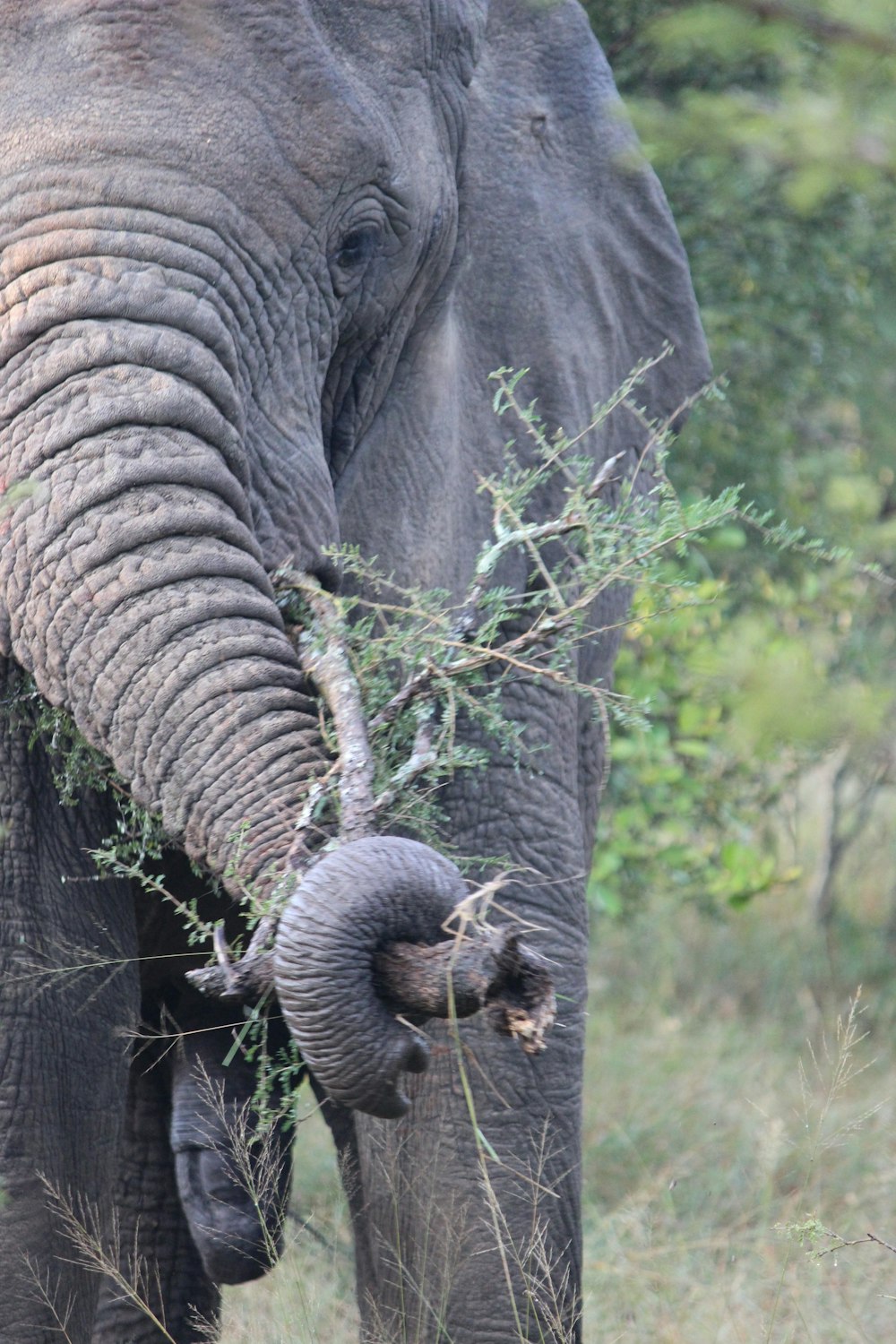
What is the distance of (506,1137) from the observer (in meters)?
3.02

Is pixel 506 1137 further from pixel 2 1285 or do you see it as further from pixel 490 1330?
pixel 2 1285

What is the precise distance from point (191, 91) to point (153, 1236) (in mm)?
2272

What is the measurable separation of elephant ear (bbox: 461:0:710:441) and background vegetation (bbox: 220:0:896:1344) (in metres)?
0.14

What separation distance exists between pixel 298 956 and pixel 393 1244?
126 cm

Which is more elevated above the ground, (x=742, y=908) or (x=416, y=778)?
(x=416, y=778)

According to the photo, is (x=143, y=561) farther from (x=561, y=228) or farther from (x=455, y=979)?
(x=561, y=228)

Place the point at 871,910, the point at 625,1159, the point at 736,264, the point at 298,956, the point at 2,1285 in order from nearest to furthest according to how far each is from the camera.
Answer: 1. the point at 298,956
2. the point at 2,1285
3. the point at 625,1159
4. the point at 736,264
5. the point at 871,910

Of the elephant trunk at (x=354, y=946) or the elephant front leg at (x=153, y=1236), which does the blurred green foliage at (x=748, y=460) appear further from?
the elephant trunk at (x=354, y=946)

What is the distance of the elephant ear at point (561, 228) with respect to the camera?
309cm

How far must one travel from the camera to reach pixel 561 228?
325 centimetres

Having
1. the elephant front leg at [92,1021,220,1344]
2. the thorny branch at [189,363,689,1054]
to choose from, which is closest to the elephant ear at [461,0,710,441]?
the thorny branch at [189,363,689,1054]

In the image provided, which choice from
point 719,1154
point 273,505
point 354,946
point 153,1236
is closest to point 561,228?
point 273,505

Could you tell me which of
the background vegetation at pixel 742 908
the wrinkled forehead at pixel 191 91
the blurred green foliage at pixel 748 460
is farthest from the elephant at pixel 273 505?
the blurred green foliage at pixel 748 460

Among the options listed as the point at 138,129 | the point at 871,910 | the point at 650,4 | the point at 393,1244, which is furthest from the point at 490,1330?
the point at 871,910
